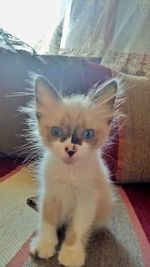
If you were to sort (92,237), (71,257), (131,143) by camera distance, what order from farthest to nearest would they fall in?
(131,143), (92,237), (71,257)

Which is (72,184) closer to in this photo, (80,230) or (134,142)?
(80,230)

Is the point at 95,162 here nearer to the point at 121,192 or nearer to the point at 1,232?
the point at 1,232

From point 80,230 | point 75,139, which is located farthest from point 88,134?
point 80,230

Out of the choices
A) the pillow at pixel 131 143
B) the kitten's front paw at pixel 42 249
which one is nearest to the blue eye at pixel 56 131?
the kitten's front paw at pixel 42 249

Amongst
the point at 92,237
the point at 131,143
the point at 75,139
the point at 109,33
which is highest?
the point at 109,33

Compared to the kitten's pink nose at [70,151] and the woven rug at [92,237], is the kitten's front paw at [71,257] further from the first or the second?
the kitten's pink nose at [70,151]

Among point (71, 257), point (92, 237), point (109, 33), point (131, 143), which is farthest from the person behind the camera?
point (109, 33)

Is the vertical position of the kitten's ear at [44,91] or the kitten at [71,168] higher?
the kitten's ear at [44,91]

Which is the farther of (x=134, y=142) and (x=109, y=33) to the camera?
(x=109, y=33)
